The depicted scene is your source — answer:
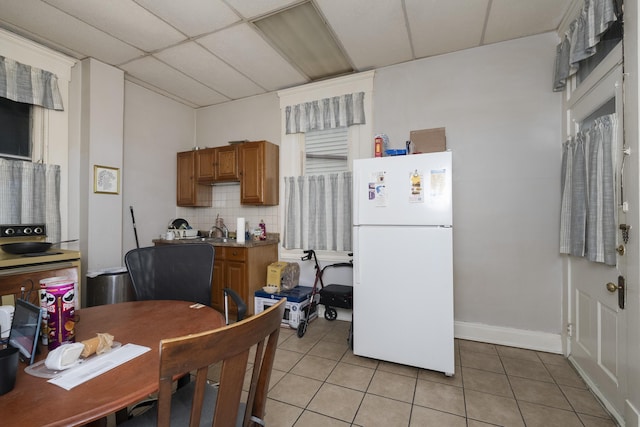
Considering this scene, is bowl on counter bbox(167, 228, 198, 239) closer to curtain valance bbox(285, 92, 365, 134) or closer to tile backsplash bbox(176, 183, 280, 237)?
tile backsplash bbox(176, 183, 280, 237)

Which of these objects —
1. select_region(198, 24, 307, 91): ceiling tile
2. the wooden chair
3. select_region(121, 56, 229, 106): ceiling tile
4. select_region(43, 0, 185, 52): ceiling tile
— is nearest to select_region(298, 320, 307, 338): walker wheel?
the wooden chair

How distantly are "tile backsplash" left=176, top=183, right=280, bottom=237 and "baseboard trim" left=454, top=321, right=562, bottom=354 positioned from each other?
2.47 m

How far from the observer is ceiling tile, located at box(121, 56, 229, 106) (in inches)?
126

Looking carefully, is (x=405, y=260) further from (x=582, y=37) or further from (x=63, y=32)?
(x=63, y=32)

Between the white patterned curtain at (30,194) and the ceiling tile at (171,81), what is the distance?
1.41 metres

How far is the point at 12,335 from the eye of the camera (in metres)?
1.00

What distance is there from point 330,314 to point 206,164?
104 inches

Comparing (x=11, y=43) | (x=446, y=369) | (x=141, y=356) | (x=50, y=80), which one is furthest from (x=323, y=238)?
(x=11, y=43)

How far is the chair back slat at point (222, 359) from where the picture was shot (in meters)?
0.63

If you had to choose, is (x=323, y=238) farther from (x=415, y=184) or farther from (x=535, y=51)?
(x=535, y=51)

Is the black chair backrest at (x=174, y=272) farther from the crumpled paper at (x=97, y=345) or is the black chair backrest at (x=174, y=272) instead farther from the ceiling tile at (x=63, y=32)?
the ceiling tile at (x=63, y=32)

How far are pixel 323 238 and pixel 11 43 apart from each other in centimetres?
359

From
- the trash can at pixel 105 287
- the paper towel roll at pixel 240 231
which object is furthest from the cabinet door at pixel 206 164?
the trash can at pixel 105 287

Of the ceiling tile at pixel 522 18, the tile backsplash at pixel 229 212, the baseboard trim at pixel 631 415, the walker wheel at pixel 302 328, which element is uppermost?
the ceiling tile at pixel 522 18
